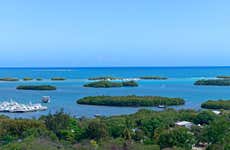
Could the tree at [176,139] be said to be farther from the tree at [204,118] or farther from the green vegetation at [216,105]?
the green vegetation at [216,105]

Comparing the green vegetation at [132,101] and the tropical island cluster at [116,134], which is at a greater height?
the tropical island cluster at [116,134]

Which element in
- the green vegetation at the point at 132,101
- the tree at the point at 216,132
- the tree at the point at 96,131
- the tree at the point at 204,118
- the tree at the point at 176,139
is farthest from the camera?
the green vegetation at the point at 132,101

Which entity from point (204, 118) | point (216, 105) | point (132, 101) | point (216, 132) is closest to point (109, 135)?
point (216, 132)

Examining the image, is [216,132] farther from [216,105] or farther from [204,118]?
[216,105]

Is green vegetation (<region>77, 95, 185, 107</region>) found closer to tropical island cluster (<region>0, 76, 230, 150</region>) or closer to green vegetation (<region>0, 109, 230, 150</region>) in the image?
tropical island cluster (<region>0, 76, 230, 150</region>)

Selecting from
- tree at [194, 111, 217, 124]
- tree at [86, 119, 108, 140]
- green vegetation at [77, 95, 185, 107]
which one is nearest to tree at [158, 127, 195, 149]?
tree at [86, 119, 108, 140]

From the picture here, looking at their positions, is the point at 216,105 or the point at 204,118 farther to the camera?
the point at 216,105

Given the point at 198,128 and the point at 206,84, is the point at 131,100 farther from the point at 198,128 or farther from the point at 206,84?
the point at 206,84

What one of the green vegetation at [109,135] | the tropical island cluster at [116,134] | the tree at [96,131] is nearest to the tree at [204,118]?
the tropical island cluster at [116,134]
